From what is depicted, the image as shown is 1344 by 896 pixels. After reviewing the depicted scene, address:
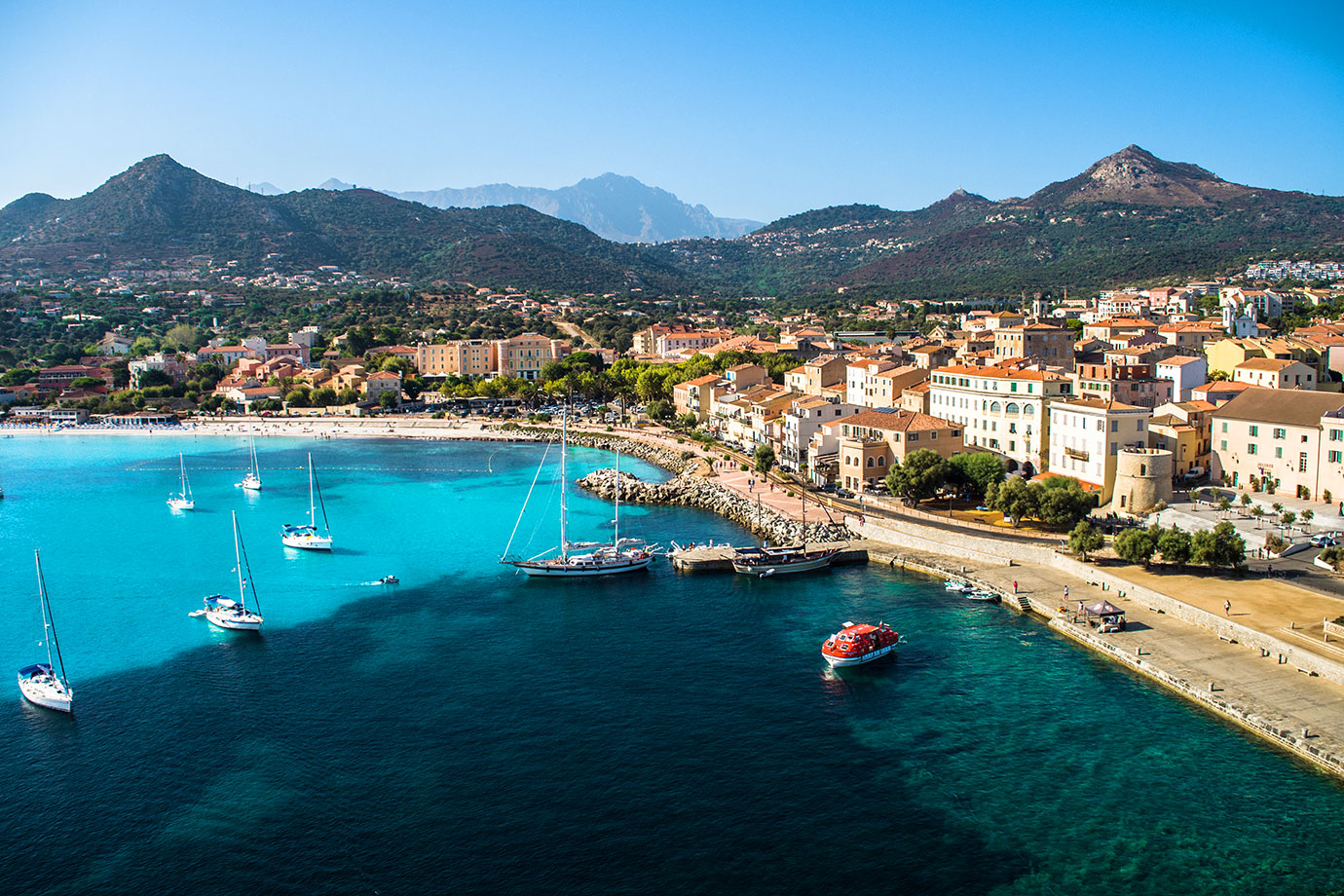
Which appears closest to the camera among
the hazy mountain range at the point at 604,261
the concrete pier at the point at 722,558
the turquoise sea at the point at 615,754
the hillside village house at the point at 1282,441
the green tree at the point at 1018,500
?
the turquoise sea at the point at 615,754

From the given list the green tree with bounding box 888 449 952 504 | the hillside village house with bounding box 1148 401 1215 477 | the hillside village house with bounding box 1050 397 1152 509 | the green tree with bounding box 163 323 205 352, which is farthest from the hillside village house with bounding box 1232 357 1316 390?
the green tree with bounding box 163 323 205 352

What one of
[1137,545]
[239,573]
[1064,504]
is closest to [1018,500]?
[1064,504]

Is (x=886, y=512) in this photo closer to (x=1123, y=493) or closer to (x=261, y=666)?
(x=1123, y=493)

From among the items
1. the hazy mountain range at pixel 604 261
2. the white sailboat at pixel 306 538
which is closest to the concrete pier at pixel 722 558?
the white sailboat at pixel 306 538

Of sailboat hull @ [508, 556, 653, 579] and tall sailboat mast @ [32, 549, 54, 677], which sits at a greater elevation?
tall sailboat mast @ [32, 549, 54, 677]

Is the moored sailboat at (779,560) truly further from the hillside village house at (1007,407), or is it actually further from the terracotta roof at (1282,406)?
the terracotta roof at (1282,406)

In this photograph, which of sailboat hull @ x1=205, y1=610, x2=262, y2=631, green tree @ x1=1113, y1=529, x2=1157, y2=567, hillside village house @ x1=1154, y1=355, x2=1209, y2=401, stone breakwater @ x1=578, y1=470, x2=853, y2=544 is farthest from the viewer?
hillside village house @ x1=1154, y1=355, x2=1209, y2=401

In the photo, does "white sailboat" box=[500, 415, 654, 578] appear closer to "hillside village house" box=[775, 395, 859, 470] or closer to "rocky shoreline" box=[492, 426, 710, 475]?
"hillside village house" box=[775, 395, 859, 470]
